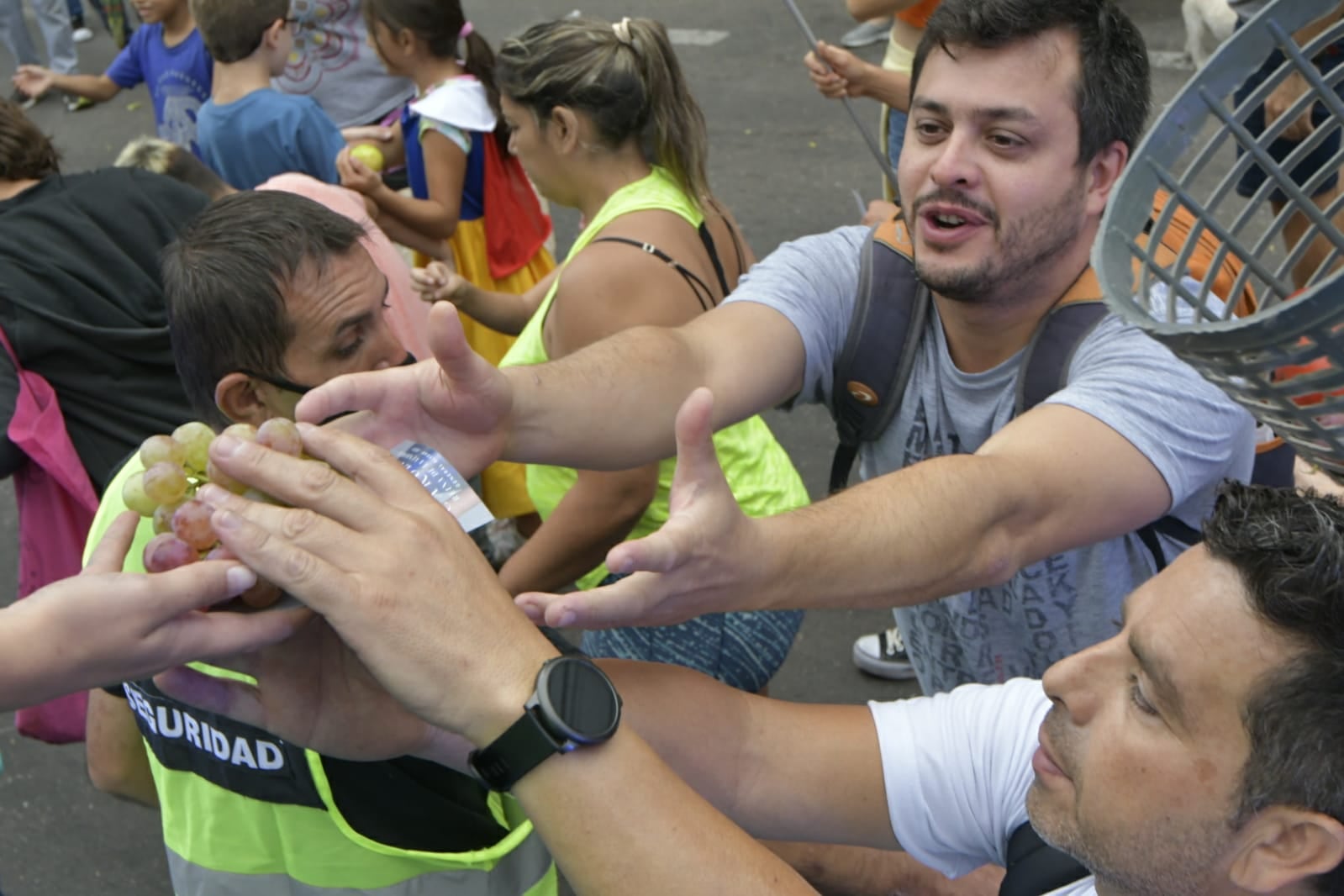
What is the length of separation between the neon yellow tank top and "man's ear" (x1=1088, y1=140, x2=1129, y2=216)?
877 millimetres

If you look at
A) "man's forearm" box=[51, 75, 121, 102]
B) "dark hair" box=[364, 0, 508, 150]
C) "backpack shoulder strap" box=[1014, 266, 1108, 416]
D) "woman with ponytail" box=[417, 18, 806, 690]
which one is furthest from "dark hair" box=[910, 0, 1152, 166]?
"man's forearm" box=[51, 75, 121, 102]

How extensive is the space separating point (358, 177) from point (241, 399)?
6.86 ft

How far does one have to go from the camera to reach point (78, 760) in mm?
3861

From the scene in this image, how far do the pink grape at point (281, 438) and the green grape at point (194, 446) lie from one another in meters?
0.15

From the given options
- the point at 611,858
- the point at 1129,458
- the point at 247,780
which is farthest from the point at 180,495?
the point at 1129,458

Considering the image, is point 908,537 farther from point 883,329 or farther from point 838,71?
point 838,71

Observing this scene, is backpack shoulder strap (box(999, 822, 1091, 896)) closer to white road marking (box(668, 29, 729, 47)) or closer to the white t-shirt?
the white t-shirt

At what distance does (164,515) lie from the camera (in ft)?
4.78

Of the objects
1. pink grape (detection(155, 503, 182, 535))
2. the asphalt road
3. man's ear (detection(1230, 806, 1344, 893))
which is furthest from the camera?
the asphalt road

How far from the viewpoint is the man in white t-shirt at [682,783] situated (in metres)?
1.27

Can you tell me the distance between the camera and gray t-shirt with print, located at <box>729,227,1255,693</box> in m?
1.82

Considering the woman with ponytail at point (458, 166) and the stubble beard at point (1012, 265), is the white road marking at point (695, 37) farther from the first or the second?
the stubble beard at point (1012, 265)

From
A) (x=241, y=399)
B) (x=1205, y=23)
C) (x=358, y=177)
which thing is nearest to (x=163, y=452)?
(x=241, y=399)

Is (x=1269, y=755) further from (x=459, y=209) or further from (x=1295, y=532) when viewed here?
(x=459, y=209)
